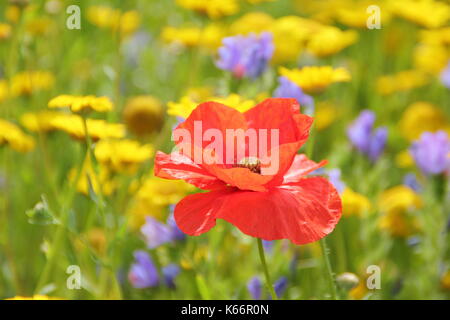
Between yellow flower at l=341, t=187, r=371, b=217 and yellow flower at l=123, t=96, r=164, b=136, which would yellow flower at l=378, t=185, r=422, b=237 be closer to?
yellow flower at l=341, t=187, r=371, b=217

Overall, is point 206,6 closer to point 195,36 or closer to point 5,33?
point 195,36

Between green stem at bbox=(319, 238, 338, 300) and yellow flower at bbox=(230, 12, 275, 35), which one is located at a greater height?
yellow flower at bbox=(230, 12, 275, 35)

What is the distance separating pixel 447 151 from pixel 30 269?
Answer: 2.09 feet

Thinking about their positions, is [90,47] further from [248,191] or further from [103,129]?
[248,191]

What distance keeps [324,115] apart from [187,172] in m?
0.79

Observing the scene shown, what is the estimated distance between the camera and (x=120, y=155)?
2.89ft

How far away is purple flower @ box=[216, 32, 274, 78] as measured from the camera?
880 mm

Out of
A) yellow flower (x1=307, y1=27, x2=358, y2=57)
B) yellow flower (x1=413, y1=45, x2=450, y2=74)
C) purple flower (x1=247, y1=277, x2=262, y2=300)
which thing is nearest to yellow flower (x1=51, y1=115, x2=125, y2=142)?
purple flower (x1=247, y1=277, x2=262, y2=300)

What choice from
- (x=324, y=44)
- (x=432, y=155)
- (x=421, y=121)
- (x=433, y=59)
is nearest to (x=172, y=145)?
(x=324, y=44)

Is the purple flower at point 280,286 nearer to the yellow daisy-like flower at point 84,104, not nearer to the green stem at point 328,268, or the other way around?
the green stem at point 328,268

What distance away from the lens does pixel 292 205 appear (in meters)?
0.50

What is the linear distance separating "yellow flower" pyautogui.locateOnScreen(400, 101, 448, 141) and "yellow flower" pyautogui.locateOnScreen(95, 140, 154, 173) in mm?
603

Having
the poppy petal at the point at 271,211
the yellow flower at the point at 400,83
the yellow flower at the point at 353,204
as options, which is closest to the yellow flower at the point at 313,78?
the yellow flower at the point at 353,204
